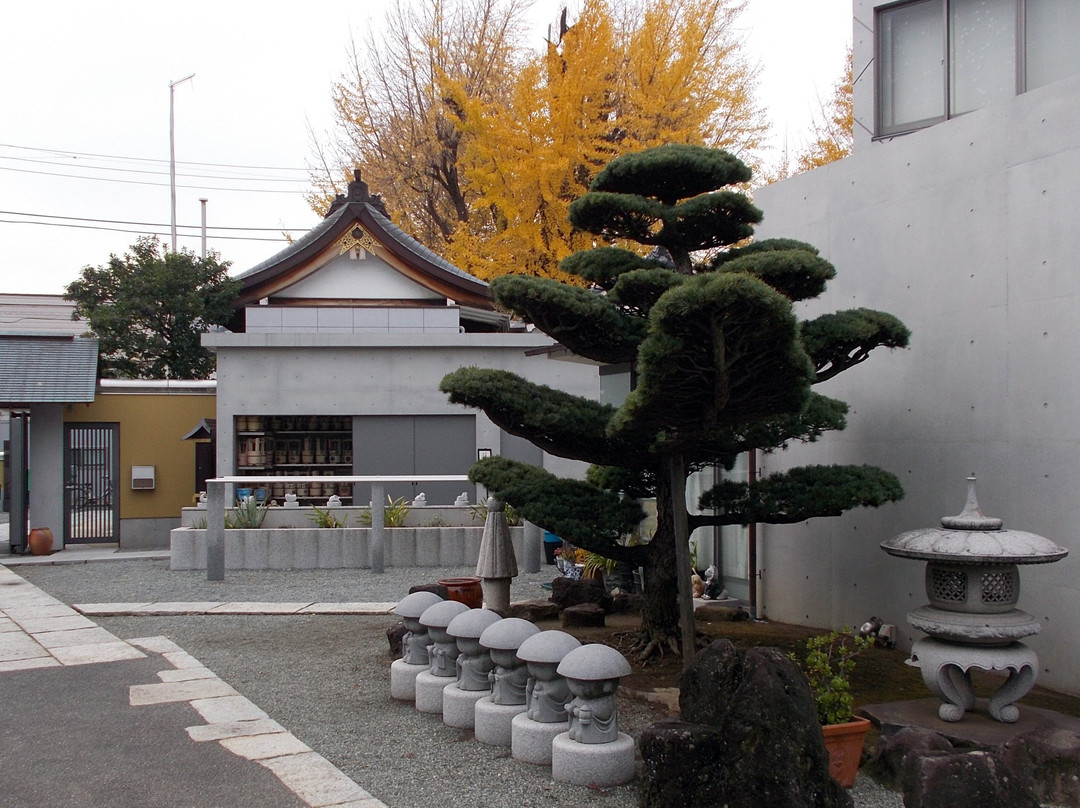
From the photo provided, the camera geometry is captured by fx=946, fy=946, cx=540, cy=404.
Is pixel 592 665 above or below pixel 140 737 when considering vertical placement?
above

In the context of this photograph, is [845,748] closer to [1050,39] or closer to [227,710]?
[227,710]

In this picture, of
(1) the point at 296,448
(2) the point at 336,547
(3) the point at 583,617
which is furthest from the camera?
(1) the point at 296,448

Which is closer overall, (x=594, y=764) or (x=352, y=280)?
(x=594, y=764)

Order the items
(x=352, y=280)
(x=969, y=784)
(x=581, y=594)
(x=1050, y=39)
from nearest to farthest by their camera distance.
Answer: (x=969, y=784) < (x=1050, y=39) < (x=581, y=594) < (x=352, y=280)

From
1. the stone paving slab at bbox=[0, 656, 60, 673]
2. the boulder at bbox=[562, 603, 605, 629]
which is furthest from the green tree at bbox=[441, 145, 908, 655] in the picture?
the stone paving slab at bbox=[0, 656, 60, 673]

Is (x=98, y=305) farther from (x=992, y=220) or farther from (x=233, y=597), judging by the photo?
(x=992, y=220)

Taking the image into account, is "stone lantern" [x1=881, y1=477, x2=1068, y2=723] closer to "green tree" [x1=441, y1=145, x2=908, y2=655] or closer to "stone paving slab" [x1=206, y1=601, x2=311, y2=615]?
"green tree" [x1=441, y1=145, x2=908, y2=655]

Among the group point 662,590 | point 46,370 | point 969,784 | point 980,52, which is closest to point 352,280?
point 46,370

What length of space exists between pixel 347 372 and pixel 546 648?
1118 cm

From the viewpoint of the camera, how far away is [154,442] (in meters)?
15.5

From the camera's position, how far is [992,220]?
6.35 m

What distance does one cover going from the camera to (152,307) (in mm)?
17359

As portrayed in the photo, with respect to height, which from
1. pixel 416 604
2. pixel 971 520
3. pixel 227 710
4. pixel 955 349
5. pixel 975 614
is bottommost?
pixel 227 710

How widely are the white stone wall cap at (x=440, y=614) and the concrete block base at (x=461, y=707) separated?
0.47 meters
